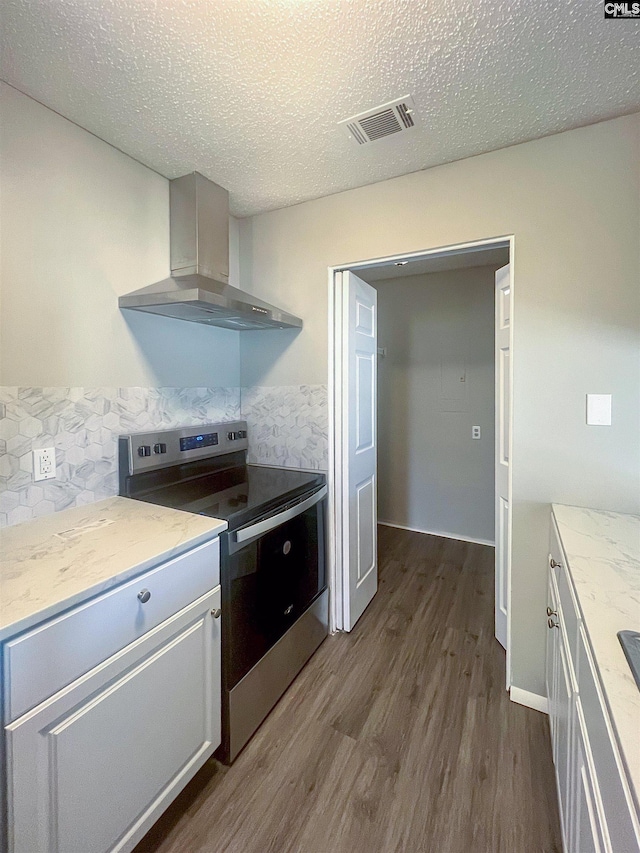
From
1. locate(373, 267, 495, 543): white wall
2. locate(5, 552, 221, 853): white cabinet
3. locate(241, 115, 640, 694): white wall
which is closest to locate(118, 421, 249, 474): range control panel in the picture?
locate(5, 552, 221, 853): white cabinet

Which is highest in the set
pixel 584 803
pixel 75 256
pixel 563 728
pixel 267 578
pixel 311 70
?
pixel 311 70

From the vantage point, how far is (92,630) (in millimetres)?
980

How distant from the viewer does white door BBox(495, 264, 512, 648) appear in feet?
6.22

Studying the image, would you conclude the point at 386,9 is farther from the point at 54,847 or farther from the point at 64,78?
the point at 54,847

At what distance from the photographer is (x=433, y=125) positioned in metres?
1.58

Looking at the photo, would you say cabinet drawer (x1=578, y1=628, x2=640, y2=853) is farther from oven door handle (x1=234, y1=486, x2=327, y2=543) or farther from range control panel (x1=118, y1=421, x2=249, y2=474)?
range control panel (x1=118, y1=421, x2=249, y2=474)

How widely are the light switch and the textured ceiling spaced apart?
1.09 meters

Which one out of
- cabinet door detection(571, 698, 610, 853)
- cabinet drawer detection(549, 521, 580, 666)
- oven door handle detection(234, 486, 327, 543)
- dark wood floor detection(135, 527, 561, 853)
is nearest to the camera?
cabinet door detection(571, 698, 610, 853)

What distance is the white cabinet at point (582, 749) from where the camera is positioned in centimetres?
58

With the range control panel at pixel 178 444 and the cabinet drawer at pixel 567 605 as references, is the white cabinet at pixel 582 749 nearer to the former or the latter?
the cabinet drawer at pixel 567 605

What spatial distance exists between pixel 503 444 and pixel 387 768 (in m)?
1.45

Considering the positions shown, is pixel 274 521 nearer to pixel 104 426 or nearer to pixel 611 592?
pixel 104 426

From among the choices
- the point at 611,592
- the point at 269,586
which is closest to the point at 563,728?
the point at 611,592

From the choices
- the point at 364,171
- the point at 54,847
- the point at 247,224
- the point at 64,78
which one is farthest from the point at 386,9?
the point at 54,847
